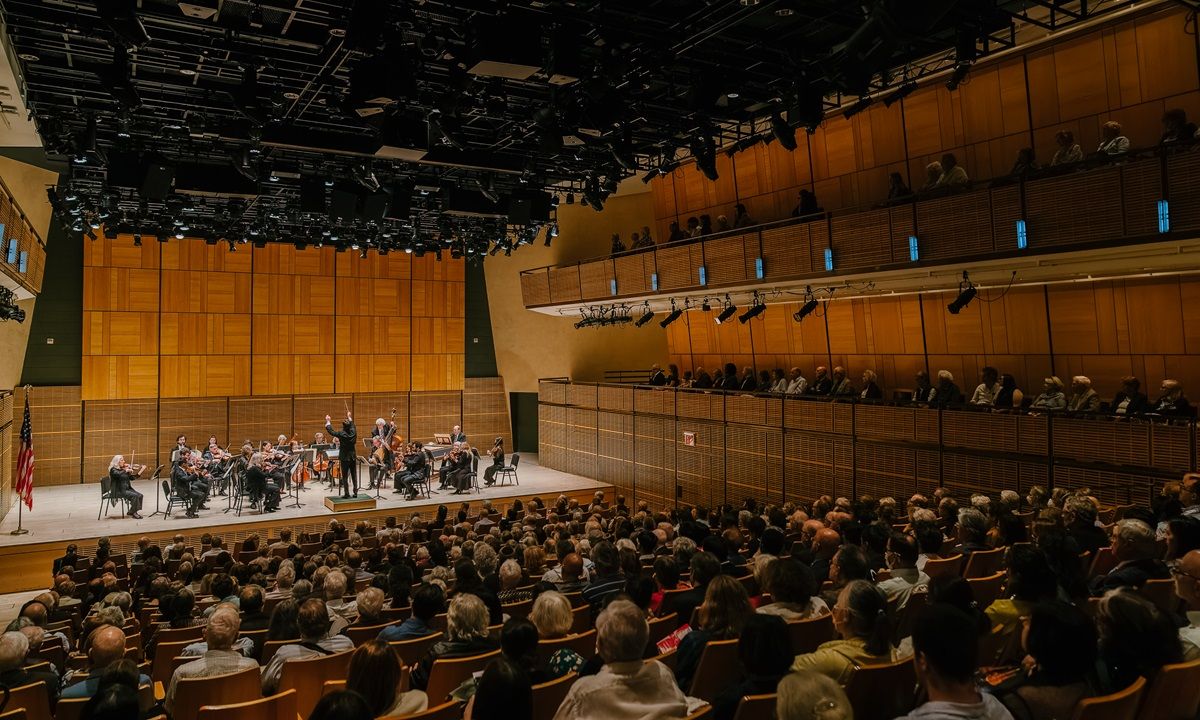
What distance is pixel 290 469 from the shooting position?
16094mm

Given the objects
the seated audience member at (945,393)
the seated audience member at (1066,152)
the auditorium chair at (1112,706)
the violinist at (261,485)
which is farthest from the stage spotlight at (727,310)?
the auditorium chair at (1112,706)

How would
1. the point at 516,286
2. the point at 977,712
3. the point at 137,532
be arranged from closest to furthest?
the point at 977,712
the point at 137,532
the point at 516,286

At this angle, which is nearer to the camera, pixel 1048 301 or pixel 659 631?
pixel 659 631

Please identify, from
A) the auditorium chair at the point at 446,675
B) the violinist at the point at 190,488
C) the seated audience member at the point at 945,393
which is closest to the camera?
the auditorium chair at the point at 446,675

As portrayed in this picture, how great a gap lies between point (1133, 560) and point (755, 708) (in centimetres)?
314

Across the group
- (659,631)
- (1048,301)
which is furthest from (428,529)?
(1048,301)

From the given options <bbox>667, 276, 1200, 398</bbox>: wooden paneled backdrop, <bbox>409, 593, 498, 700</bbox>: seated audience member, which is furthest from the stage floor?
<bbox>409, 593, 498, 700</bbox>: seated audience member

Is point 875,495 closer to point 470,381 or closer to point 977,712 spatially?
point 977,712

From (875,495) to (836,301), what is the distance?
412cm

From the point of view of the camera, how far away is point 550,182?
1641 cm

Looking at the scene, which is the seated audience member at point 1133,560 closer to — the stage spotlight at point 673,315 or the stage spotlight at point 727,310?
the stage spotlight at point 727,310

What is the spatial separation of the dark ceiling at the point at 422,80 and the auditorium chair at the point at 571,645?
424 cm

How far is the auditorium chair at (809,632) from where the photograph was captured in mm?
3748

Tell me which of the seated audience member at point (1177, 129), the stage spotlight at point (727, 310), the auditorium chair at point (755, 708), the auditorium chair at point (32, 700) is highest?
the seated audience member at point (1177, 129)
